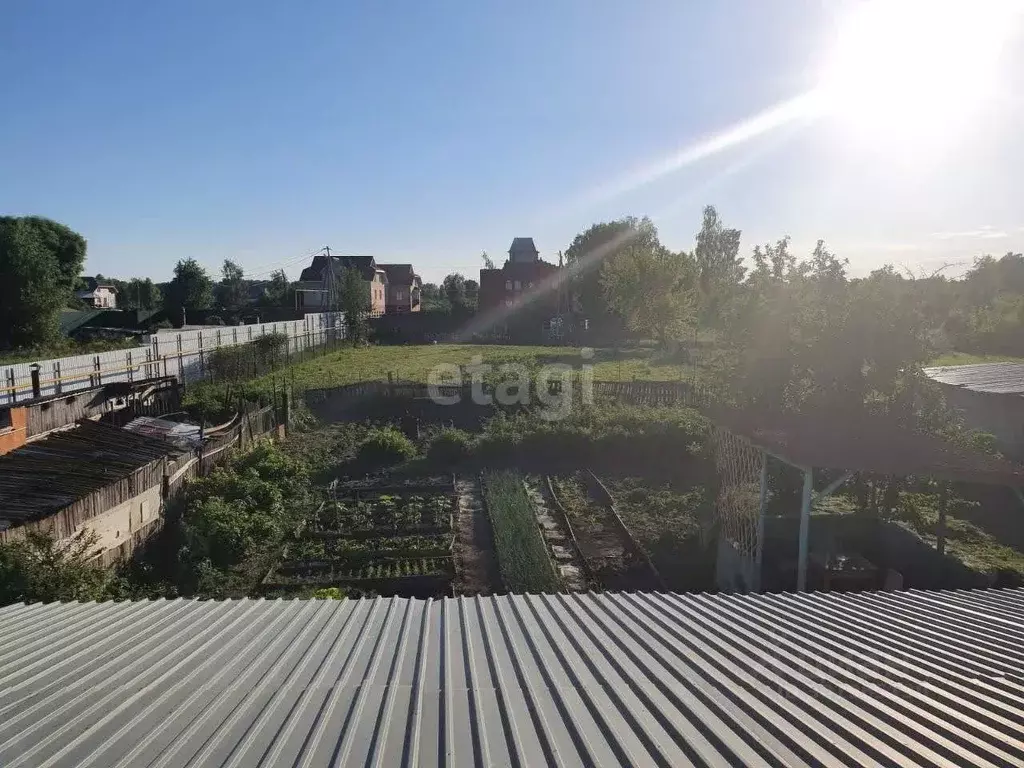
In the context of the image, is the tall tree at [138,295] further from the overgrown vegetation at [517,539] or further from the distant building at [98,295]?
the overgrown vegetation at [517,539]

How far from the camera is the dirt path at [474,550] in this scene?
8.42 meters

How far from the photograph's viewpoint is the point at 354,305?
34188 millimetres

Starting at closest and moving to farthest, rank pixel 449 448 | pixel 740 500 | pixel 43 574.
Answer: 1. pixel 43 574
2. pixel 740 500
3. pixel 449 448

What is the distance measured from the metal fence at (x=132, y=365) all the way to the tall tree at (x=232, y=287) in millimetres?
23722

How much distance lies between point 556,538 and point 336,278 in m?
35.3

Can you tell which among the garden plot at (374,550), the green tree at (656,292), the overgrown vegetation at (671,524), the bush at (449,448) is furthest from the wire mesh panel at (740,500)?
the green tree at (656,292)

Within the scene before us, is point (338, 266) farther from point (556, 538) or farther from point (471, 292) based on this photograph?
point (556, 538)

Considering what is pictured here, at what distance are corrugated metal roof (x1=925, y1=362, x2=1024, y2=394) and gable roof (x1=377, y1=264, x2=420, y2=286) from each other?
133 ft

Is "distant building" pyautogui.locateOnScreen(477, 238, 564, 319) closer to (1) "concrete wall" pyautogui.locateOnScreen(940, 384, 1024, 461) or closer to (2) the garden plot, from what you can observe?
(1) "concrete wall" pyautogui.locateOnScreen(940, 384, 1024, 461)

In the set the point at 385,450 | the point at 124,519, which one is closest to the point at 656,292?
the point at 385,450

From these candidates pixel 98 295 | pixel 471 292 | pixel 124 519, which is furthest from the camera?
Answer: pixel 471 292

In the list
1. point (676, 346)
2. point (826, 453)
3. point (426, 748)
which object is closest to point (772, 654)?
point (426, 748)

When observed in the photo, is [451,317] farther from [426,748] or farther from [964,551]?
[426,748]

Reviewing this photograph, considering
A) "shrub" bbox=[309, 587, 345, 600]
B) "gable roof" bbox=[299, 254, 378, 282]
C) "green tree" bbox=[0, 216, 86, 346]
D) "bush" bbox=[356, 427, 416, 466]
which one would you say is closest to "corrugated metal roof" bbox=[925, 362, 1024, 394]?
"bush" bbox=[356, 427, 416, 466]
